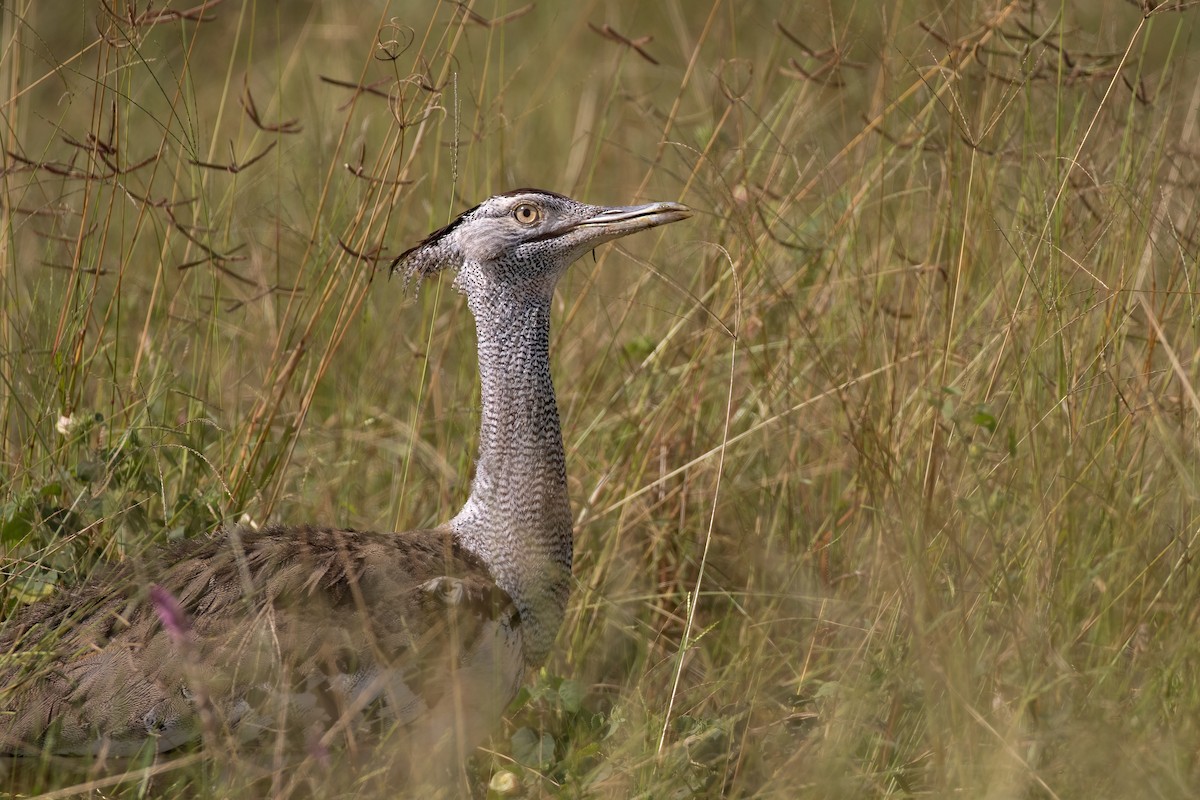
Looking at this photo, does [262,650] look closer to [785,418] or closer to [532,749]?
[532,749]

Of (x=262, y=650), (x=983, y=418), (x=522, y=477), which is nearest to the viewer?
(x=262, y=650)

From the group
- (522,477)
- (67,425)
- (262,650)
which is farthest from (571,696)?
(67,425)

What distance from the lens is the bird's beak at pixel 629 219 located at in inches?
133

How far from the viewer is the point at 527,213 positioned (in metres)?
3.47

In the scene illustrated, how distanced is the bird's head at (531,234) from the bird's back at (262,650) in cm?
72

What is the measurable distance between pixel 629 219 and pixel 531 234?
0.25 m

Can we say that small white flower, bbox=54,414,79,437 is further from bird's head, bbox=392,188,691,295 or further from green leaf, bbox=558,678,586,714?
green leaf, bbox=558,678,586,714

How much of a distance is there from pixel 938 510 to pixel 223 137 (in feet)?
15.4

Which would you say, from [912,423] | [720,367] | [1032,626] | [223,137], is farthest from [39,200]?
[1032,626]

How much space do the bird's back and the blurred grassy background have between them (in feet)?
0.53

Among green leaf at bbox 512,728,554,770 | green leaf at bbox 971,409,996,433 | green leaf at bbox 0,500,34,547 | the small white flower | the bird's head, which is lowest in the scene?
green leaf at bbox 512,728,554,770

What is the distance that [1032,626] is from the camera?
2975 millimetres

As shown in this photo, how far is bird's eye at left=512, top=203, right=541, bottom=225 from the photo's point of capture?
3.46m

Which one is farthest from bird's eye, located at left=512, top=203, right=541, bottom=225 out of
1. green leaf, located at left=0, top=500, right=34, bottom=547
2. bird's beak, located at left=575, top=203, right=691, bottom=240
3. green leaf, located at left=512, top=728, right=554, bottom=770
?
green leaf, located at left=0, top=500, right=34, bottom=547
